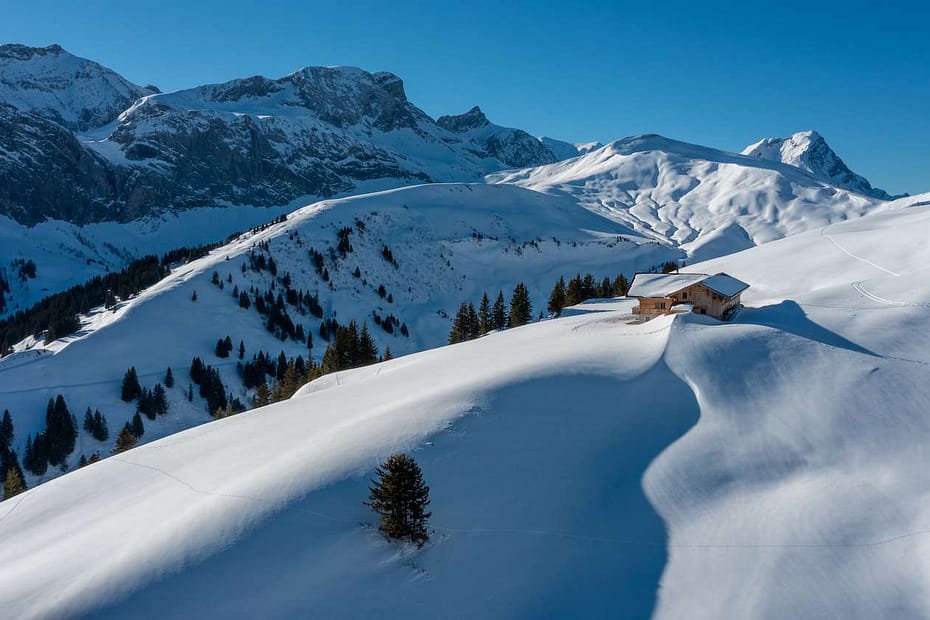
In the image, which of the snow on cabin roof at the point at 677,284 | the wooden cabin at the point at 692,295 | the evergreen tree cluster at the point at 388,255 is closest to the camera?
the wooden cabin at the point at 692,295

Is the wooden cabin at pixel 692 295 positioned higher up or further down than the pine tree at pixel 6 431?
higher up

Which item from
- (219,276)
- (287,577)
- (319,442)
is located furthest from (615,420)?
(219,276)

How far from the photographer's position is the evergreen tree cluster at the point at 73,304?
3258 inches

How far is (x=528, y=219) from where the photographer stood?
18162cm

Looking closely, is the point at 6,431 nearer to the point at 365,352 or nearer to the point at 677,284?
the point at 365,352

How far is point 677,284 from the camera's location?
45.0 metres

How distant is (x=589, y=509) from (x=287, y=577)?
10.8 metres

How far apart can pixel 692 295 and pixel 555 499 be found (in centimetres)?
2889

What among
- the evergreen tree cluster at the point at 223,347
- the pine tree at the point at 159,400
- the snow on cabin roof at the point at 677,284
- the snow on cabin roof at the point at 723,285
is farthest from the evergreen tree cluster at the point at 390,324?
the snow on cabin roof at the point at 723,285

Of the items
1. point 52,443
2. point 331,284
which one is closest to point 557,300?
point 52,443

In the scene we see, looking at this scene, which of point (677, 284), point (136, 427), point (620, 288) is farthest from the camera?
point (620, 288)

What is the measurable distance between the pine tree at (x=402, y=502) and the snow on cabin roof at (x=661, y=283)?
102ft

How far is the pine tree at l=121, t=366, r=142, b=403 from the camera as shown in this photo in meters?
65.8

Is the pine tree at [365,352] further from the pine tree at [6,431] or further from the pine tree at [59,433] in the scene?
the pine tree at [6,431]
